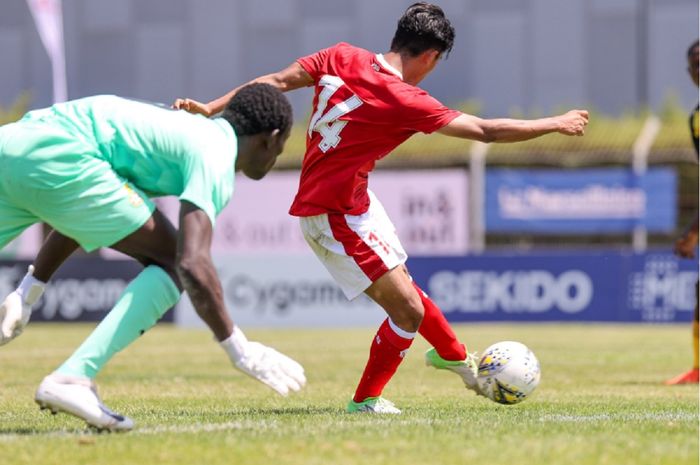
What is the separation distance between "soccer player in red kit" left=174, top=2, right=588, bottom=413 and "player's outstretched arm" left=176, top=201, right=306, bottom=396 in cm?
177

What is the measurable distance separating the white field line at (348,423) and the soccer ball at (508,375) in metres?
0.50

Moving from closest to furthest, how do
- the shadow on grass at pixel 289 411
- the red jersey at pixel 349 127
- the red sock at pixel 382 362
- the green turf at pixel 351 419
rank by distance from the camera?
the green turf at pixel 351 419 < the red jersey at pixel 349 127 < the shadow on grass at pixel 289 411 < the red sock at pixel 382 362

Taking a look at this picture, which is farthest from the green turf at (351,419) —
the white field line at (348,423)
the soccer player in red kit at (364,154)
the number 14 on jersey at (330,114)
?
the number 14 on jersey at (330,114)

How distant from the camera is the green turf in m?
5.98

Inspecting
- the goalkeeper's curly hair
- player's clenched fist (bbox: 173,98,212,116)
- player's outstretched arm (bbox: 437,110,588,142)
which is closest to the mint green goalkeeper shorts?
the goalkeeper's curly hair

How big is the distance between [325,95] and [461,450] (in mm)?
2793

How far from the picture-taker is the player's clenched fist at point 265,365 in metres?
6.37

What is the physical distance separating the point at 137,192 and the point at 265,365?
3.59 ft

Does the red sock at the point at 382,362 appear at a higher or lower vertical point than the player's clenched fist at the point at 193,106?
lower

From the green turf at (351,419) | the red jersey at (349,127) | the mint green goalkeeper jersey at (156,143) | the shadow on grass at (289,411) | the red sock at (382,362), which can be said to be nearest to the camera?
the green turf at (351,419)

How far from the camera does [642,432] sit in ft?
22.7

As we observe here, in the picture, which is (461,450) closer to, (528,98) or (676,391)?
(676,391)

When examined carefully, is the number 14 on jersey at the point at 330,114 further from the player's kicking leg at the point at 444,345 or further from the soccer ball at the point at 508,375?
the soccer ball at the point at 508,375

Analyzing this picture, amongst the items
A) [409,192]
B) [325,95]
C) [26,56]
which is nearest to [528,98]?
[409,192]
